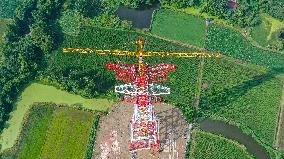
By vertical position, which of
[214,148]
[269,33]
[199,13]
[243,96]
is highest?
[199,13]

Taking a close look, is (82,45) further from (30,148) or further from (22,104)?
A: (30,148)

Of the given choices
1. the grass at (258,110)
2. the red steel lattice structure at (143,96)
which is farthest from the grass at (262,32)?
the red steel lattice structure at (143,96)

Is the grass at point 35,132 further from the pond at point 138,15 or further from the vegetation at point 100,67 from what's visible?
the pond at point 138,15

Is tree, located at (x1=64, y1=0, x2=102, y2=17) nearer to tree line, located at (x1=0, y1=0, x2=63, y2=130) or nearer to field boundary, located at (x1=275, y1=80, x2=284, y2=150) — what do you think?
tree line, located at (x1=0, y1=0, x2=63, y2=130)

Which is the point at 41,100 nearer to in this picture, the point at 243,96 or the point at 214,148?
the point at 214,148

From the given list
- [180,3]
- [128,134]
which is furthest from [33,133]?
[180,3]

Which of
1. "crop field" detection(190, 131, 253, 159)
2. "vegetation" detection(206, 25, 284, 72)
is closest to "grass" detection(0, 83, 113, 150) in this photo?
"crop field" detection(190, 131, 253, 159)

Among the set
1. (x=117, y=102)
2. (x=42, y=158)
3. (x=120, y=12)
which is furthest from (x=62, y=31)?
(x=42, y=158)
